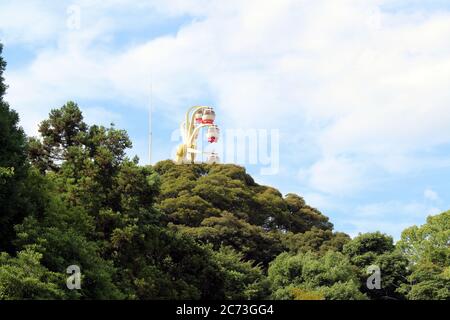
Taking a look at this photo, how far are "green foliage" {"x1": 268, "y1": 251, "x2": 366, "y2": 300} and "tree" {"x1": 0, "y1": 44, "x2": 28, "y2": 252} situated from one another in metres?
22.3

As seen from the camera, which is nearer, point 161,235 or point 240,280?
point 161,235

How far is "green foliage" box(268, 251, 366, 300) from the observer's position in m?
44.6

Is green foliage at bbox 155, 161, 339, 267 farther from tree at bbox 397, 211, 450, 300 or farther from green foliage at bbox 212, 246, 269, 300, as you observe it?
green foliage at bbox 212, 246, 269, 300

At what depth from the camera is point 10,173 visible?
22141 millimetres

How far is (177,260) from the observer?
32.8 meters

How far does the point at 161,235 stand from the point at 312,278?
599 inches

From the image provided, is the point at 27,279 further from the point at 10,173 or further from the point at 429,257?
the point at 429,257

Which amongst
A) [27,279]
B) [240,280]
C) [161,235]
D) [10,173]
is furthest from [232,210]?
[27,279]

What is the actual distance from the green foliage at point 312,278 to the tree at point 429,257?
454 cm

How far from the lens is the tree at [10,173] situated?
74.9 ft

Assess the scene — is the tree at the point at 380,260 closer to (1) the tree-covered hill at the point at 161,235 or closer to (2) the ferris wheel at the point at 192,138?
(1) the tree-covered hill at the point at 161,235

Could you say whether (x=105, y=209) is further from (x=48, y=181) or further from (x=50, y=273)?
(x=50, y=273)

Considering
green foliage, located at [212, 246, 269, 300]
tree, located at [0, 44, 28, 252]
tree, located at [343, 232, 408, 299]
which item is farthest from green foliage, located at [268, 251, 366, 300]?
tree, located at [0, 44, 28, 252]

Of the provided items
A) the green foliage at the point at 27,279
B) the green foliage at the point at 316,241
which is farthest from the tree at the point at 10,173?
the green foliage at the point at 316,241
